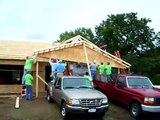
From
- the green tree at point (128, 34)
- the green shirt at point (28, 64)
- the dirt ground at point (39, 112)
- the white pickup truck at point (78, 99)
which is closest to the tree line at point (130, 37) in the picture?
the green tree at point (128, 34)

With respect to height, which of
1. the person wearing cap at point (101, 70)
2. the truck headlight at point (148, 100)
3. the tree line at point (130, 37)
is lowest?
the truck headlight at point (148, 100)

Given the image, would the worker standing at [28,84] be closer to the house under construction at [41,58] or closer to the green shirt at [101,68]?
the house under construction at [41,58]

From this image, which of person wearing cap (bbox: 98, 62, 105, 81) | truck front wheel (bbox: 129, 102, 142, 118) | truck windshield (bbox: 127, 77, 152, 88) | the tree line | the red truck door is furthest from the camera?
the tree line

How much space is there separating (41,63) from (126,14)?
33.0 m

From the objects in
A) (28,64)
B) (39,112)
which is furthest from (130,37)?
(39,112)

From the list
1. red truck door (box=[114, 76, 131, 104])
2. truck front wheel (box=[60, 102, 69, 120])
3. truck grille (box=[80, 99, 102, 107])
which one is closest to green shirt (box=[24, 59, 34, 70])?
red truck door (box=[114, 76, 131, 104])

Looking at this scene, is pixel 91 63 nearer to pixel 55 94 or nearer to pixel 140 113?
pixel 55 94

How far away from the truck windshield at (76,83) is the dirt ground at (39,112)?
1.49m

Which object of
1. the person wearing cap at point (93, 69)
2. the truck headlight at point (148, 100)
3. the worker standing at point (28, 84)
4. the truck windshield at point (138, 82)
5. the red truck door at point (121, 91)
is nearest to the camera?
the truck headlight at point (148, 100)

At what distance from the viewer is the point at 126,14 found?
173ft

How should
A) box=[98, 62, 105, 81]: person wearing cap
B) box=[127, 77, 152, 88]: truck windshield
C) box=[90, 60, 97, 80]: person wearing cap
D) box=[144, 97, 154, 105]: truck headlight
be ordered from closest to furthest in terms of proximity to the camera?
box=[144, 97, 154, 105]: truck headlight, box=[127, 77, 152, 88]: truck windshield, box=[98, 62, 105, 81]: person wearing cap, box=[90, 60, 97, 80]: person wearing cap

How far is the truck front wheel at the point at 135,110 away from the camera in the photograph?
14.9 m

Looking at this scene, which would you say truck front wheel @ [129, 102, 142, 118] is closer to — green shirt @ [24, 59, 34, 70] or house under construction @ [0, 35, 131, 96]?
house under construction @ [0, 35, 131, 96]

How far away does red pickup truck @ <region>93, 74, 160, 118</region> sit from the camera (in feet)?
47.7
